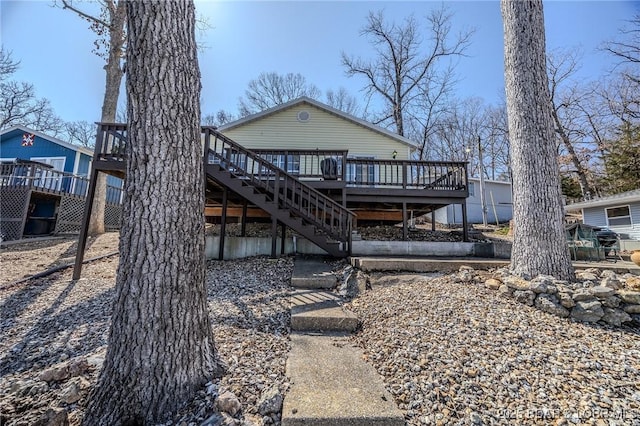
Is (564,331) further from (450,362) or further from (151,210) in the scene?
(151,210)

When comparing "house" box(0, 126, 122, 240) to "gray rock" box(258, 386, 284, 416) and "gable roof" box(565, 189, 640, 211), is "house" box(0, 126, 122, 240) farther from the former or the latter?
"gable roof" box(565, 189, 640, 211)

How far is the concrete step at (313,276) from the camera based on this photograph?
4391 millimetres

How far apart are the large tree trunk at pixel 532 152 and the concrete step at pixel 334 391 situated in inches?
118

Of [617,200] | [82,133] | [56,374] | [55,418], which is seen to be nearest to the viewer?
[55,418]

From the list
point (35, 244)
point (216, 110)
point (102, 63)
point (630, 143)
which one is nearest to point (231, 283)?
point (35, 244)

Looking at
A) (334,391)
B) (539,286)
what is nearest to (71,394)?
(334,391)

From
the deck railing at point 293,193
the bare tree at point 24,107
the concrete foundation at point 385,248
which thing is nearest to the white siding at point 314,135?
the deck railing at point 293,193

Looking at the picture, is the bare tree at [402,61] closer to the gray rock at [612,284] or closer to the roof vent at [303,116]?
the roof vent at [303,116]

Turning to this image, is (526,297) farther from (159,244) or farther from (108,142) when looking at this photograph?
(108,142)

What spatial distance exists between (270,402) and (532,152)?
459 cm

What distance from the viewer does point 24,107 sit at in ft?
66.2

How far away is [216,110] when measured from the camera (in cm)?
2781

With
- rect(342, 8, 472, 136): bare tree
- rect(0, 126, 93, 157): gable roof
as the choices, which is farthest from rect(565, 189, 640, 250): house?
rect(0, 126, 93, 157): gable roof

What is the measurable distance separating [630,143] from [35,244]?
26544 millimetres
